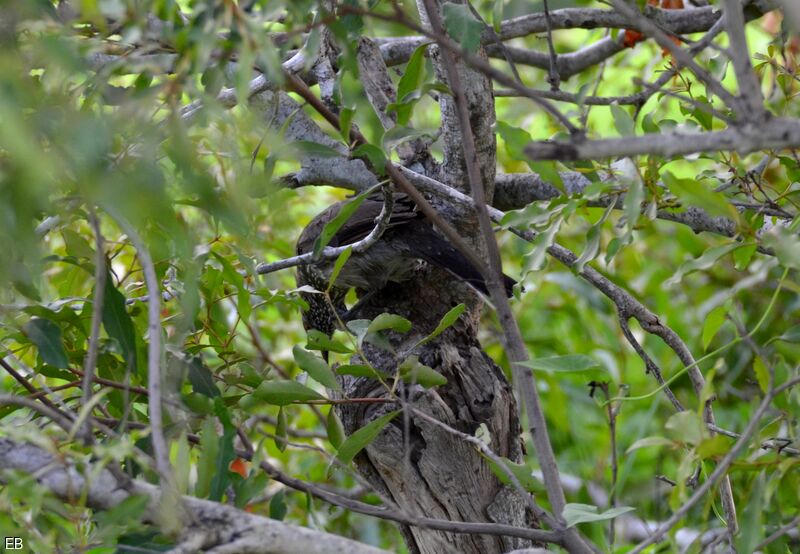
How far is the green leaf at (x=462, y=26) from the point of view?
1.57 m

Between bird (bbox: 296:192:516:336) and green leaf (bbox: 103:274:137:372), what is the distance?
0.89 meters

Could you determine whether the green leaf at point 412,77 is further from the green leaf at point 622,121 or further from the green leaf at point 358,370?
the green leaf at point 358,370

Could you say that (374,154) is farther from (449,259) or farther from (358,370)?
(449,259)

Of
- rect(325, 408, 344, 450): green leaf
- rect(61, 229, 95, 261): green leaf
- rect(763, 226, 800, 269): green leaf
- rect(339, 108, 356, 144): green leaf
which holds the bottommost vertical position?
rect(325, 408, 344, 450): green leaf

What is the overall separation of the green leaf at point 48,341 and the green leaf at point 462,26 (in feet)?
3.13

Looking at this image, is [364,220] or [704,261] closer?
[704,261]

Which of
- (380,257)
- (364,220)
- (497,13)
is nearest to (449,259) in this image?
(380,257)

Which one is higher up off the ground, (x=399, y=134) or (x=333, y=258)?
(x=399, y=134)

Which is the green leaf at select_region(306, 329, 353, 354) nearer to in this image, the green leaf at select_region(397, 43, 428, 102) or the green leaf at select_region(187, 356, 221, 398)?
the green leaf at select_region(187, 356, 221, 398)

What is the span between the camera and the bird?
8.94ft

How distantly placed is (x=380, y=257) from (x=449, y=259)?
1.09 ft

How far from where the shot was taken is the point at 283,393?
1889mm

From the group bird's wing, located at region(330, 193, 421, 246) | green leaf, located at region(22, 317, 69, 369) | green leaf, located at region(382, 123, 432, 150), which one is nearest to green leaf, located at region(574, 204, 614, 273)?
green leaf, located at region(382, 123, 432, 150)

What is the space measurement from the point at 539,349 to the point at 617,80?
70.1 inches
